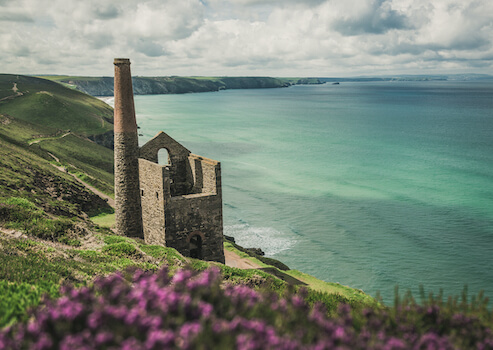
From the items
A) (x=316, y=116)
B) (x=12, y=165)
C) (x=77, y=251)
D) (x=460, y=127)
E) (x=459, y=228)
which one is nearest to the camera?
(x=77, y=251)

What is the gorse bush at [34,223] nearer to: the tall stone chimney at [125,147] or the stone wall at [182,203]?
the stone wall at [182,203]

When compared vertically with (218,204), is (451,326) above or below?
above

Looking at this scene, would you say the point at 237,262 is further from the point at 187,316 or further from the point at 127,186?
the point at 187,316

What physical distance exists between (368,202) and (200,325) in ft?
167

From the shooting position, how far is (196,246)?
1089 inches

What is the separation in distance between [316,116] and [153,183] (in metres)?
134

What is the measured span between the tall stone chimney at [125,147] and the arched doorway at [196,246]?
4715 mm

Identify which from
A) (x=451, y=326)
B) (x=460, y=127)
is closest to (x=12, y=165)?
(x=451, y=326)

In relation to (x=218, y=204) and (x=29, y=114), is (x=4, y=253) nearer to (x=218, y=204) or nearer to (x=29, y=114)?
(x=218, y=204)

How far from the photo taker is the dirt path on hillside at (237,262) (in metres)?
28.7

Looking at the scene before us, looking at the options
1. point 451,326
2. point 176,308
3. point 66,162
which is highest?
point 176,308

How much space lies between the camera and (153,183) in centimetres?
2672

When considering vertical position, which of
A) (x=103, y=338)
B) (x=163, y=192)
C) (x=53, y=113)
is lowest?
(x=163, y=192)

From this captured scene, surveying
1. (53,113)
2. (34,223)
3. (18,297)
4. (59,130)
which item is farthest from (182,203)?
(53,113)
